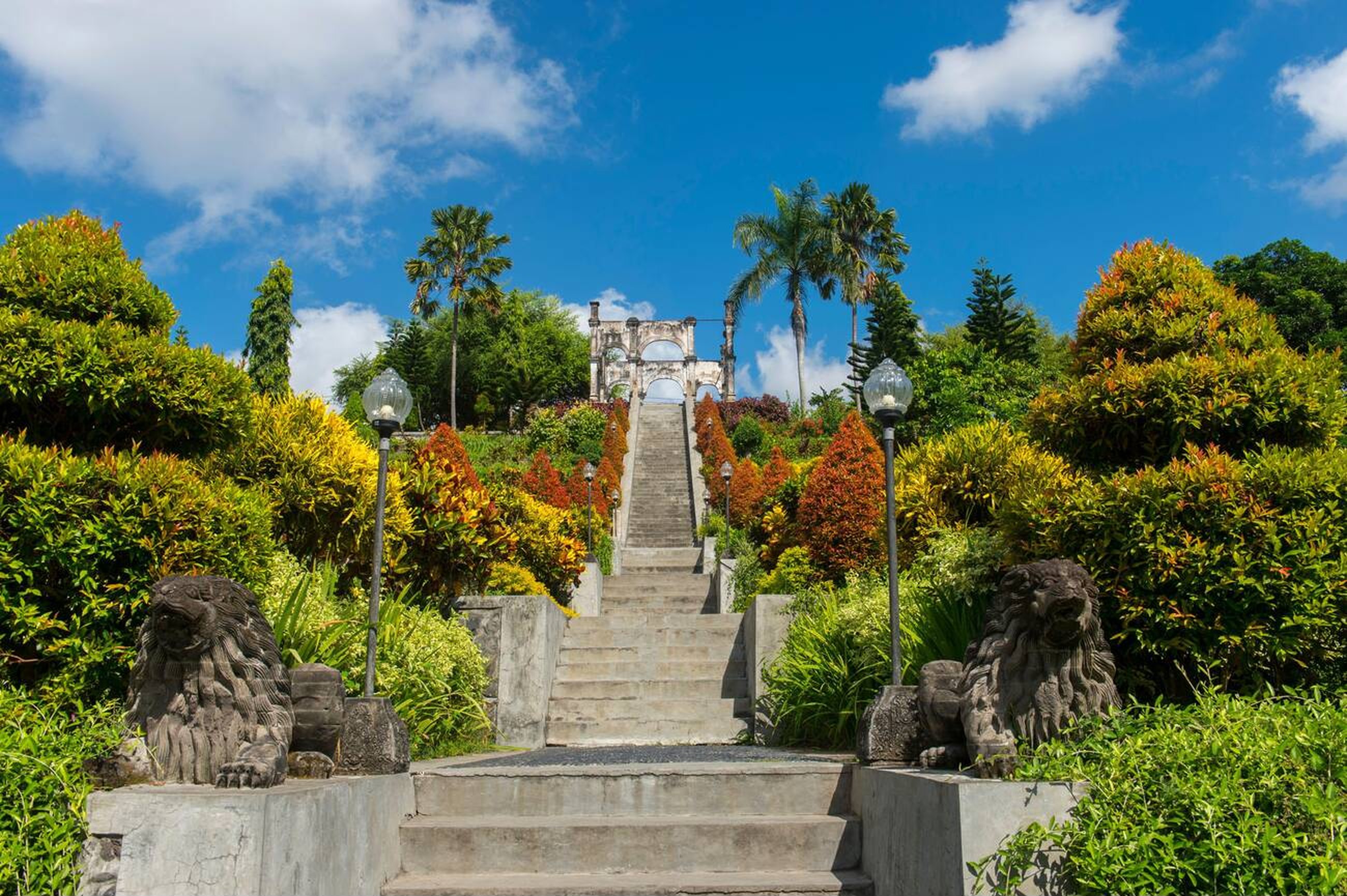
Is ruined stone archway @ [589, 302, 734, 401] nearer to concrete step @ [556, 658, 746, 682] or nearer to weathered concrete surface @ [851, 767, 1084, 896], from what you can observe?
concrete step @ [556, 658, 746, 682]

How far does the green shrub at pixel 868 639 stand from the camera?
6.10 meters

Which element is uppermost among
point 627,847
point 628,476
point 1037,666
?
point 628,476

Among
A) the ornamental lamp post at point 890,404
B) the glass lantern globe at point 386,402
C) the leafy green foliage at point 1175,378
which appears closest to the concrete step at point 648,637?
the ornamental lamp post at point 890,404

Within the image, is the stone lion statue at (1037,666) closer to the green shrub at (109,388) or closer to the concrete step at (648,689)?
the green shrub at (109,388)

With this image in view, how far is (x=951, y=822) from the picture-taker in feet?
11.0

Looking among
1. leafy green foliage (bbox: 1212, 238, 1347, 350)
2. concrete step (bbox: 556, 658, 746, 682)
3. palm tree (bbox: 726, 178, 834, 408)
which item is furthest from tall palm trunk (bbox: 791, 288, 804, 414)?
concrete step (bbox: 556, 658, 746, 682)

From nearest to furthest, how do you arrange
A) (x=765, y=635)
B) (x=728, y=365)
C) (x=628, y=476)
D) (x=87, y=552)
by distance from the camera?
(x=87, y=552), (x=765, y=635), (x=628, y=476), (x=728, y=365)

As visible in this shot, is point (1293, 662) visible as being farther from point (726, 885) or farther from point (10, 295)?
point (10, 295)

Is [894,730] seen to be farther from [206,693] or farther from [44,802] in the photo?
[44,802]

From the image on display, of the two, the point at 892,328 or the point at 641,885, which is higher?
the point at 892,328

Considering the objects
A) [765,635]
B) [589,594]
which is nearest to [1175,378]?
[765,635]

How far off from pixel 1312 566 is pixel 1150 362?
5.68 feet

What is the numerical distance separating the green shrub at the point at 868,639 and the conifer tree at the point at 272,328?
29.1 metres

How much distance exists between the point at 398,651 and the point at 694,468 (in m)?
23.4
